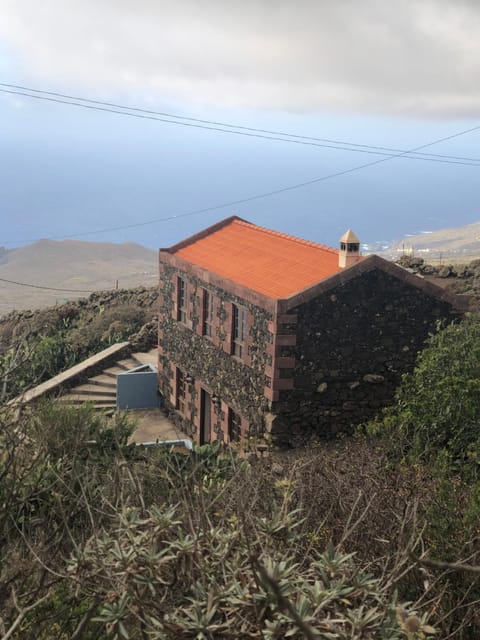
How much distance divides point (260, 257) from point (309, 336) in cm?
435

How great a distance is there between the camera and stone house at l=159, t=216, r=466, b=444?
54.1ft

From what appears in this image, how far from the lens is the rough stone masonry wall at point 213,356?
56.0ft

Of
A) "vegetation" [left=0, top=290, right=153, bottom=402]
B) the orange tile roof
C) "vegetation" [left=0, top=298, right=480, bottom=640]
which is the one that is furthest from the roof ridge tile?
"vegetation" [left=0, top=290, right=153, bottom=402]

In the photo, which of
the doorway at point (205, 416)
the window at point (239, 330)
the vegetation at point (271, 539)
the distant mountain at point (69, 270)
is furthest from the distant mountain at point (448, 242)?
the vegetation at point (271, 539)

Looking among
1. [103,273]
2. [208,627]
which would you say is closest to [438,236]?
[103,273]

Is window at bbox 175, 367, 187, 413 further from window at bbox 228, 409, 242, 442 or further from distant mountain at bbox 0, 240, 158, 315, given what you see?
distant mountain at bbox 0, 240, 158, 315

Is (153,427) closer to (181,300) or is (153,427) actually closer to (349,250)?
(181,300)

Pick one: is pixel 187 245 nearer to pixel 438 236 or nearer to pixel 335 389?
pixel 335 389

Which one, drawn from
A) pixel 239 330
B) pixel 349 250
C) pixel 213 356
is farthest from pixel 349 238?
pixel 213 356

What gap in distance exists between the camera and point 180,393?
73.8 ft

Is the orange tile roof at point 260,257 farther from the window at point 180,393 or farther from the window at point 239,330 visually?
the window at point 180,393

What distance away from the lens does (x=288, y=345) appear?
16328mm

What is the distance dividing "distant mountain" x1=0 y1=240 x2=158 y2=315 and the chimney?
70.6 m

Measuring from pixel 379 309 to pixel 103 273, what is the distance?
114696mm
